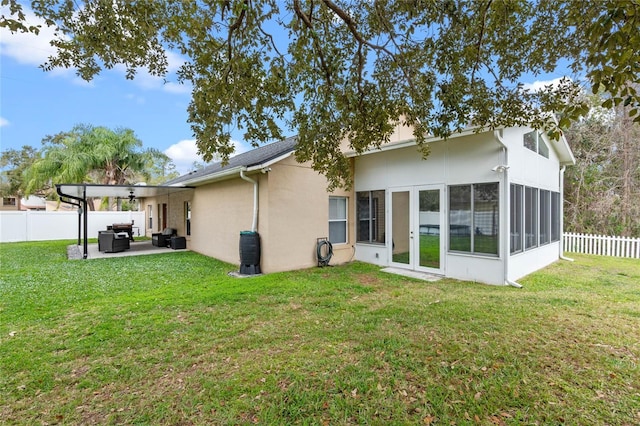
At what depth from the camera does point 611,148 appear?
13.9 metres

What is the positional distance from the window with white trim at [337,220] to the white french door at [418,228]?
1606 millimetres

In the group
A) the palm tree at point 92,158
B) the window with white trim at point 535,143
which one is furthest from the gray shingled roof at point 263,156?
the palm tree at point 92,158

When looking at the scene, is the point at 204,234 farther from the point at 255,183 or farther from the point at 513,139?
the point at 513,139

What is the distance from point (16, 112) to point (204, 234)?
11132 millimetres

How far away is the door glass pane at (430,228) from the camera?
307 inches

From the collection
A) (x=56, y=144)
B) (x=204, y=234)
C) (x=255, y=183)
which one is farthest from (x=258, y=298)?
(x=56, y=144)

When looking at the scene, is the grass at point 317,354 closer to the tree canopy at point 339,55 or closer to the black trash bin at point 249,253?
the black trash bin at point 249,253

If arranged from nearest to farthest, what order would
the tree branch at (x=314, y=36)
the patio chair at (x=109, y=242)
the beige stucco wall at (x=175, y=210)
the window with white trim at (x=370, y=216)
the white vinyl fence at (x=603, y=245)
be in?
1. the tree branch at (x=314, y=36)
2. the window with white trim at (x=370, y=216)
3. the white vinyl fence at (x=603, y=245)
4. the patio chair at (x=109, y=242)
5. the beige stucco wall at (x=175, y=210)

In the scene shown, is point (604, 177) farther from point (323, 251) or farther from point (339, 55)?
point (339, 55)

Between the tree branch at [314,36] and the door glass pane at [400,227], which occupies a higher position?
the tree branch at [314,36]

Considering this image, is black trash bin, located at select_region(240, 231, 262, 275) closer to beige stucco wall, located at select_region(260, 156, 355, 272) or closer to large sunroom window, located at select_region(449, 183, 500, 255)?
beige stucco wall, located at select_region(260, 156, 355, 272)

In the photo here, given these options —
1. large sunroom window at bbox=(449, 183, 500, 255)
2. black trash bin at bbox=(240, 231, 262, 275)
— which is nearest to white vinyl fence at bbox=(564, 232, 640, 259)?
large sunroom window at bbox=(449, 183, 500, 255)

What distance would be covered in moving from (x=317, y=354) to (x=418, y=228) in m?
5.40

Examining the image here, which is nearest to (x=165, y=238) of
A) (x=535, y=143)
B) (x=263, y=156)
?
(x=263, y=156)
